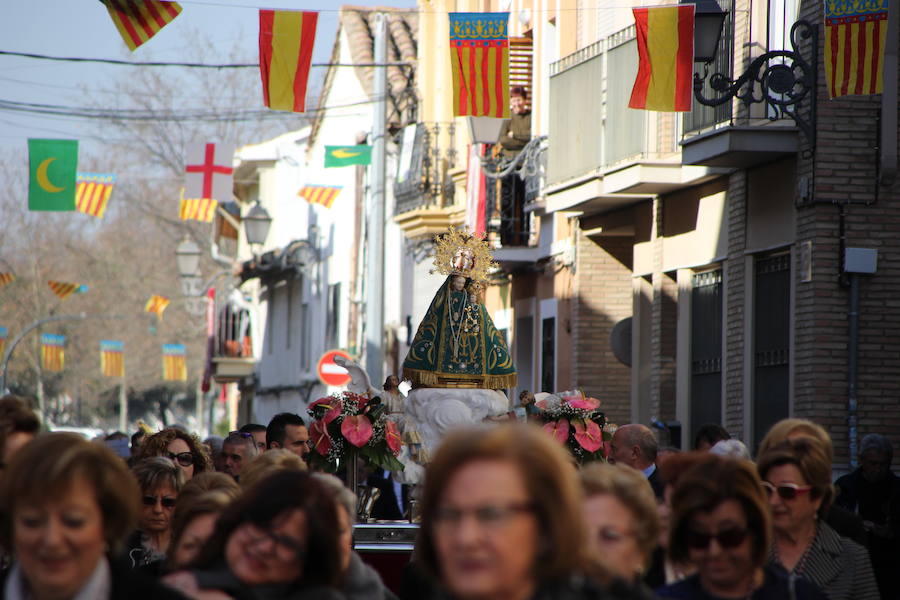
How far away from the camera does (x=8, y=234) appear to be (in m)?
66.2

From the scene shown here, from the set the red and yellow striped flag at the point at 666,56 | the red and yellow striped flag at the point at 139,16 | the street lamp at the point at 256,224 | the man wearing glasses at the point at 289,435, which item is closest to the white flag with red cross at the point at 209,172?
the street lamp at the point at 256,224

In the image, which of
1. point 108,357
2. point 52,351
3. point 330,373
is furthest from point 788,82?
point 108,357

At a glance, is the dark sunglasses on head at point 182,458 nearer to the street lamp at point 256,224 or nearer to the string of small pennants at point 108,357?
the street lamp at point 256,224

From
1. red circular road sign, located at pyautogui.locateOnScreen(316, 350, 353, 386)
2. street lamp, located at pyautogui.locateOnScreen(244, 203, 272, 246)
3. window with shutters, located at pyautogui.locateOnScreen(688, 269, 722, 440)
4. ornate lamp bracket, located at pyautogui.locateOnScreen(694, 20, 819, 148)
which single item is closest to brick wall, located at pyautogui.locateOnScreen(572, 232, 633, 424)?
red circular road sign, located at pyautogui.locateOnScreen(316, 350, 353, 386)

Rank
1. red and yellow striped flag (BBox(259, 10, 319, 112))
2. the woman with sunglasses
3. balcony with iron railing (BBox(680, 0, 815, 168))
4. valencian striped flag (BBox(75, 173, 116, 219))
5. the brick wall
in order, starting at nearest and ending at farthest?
the woman with sunglasses < balcony with iron railing (BBox(680, 0, 815, 168)) < red and yellow striped flag (BBox(259, 10, 319, 112)) < the brick wall < valencian striped flag (BBox(75, 173, 116, 219))

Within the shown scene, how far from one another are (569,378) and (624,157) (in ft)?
13.9

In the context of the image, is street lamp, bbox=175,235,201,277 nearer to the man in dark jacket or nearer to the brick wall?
the brick wall

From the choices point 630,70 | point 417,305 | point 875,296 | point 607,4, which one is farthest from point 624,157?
point 417,305

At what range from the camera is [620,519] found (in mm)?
4660

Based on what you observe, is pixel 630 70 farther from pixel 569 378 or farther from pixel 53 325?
pixel 53 325

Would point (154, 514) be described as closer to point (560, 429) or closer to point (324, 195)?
point (560, 429)

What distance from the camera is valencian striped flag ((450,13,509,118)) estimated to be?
650 inches

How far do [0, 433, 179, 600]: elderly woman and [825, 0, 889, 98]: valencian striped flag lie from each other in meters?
10.6

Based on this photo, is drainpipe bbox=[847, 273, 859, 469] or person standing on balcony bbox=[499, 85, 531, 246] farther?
person standing on balcony bbox=[499, 85, 531, 246]
